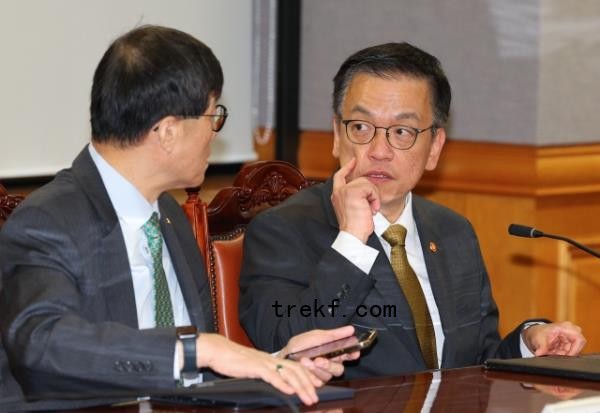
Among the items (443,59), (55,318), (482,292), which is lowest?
(482,292)

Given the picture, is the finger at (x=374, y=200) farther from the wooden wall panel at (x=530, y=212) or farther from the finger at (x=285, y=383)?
the wooden wall panel at (x=530, y=212)

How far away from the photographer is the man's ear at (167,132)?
247 centimetres

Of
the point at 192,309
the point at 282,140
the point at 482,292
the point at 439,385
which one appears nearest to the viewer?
the point at 439,385

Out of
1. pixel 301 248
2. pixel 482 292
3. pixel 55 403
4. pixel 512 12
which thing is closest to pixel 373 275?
pixel 301 248

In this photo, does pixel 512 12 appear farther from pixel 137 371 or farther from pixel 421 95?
pixel 137 371

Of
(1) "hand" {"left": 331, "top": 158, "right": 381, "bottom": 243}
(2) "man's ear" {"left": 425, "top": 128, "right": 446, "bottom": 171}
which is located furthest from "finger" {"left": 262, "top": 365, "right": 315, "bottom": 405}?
(2) "man's ear" {"left": 425, "top": 128, "right": 446, "bottom": 171}

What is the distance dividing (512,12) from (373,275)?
191cm

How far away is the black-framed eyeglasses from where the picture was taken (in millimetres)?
2949

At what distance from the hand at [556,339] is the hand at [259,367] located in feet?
2.92

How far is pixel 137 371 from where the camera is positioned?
2135mm

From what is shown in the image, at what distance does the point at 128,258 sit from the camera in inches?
97.3

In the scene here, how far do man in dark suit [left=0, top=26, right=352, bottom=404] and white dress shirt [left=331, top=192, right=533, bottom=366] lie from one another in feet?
1.16

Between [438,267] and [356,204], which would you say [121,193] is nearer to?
[356,204]

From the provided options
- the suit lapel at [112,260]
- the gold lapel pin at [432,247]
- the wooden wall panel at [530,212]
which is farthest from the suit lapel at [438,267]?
the wooden wall panel at [530,212]
